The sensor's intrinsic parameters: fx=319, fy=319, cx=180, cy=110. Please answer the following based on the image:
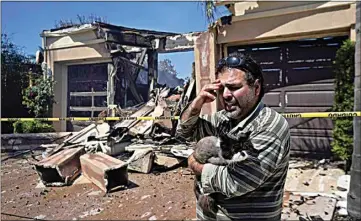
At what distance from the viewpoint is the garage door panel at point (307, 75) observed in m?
6.23

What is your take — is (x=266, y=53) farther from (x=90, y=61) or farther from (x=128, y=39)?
(x=90, y=61)

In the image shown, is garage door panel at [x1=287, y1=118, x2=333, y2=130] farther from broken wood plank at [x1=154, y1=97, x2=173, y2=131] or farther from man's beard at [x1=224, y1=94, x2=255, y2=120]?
man's beard at [x1=224, y1=94, x2=255, y2=120]

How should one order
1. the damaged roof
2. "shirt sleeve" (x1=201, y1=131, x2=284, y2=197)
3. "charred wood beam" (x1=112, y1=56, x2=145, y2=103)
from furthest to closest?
"charred wood beam" (x1=112, y1=56, x2=145, y2=103)
the damaged roof
"shirt sleeve" (x1=201, y1=131, x2=284, y2=197)

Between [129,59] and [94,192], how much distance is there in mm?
5989

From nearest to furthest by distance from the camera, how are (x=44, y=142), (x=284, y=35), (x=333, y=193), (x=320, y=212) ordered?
(x=320, y=212) < (x=333, y=193) < (x=284, y=35) < (x=44, y=142)

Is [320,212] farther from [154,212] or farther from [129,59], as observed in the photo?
[129,59]

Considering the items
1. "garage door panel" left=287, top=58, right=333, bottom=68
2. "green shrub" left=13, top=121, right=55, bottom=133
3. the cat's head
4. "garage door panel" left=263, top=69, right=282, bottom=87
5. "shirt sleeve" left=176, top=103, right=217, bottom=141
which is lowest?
"green shrub" left=13, top=121, right=55, bottom=133

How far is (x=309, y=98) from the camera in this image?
6379 mm

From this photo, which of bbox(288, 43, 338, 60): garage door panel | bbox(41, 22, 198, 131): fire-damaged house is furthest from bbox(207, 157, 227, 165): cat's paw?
bbox(41, 22, 198, 131): fire-damaged house

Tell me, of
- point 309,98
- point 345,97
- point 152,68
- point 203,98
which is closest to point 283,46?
point 309,98

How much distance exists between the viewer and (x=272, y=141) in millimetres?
1271

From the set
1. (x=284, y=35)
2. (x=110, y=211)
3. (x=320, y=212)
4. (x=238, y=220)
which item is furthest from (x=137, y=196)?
(x=284, y=35)

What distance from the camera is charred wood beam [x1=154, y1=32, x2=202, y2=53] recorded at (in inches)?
310

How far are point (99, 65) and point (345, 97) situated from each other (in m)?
7.64
